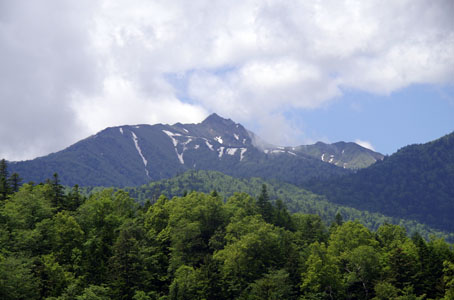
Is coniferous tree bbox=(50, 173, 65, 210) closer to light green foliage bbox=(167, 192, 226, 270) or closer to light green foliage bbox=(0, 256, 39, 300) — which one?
light green foliage bbox=(167, 192, 226, 270)

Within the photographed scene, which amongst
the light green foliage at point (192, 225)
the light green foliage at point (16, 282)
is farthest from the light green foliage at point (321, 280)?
the light green foliage at point (16, 282)

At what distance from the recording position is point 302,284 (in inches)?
3307

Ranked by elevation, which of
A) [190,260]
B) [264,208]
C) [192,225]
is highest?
[264,208]

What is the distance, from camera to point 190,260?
93875 mm

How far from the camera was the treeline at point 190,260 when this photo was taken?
76.6 metres

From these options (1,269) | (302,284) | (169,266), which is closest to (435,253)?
(302,284)

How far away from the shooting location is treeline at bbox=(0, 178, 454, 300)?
251ft

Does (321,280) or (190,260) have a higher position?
(190,260)

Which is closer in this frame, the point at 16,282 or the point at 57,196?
the point at 16,282

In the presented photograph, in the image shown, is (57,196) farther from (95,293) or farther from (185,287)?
(185,287)

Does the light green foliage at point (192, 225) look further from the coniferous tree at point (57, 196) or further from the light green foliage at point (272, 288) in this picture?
the coniferous tree at point (57, 196)

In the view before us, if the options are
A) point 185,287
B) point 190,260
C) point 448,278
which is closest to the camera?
point 448,278

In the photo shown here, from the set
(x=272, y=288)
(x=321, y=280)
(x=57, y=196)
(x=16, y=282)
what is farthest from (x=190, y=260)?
(x=16, y=282)

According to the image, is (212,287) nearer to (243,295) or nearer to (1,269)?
(243,295)
